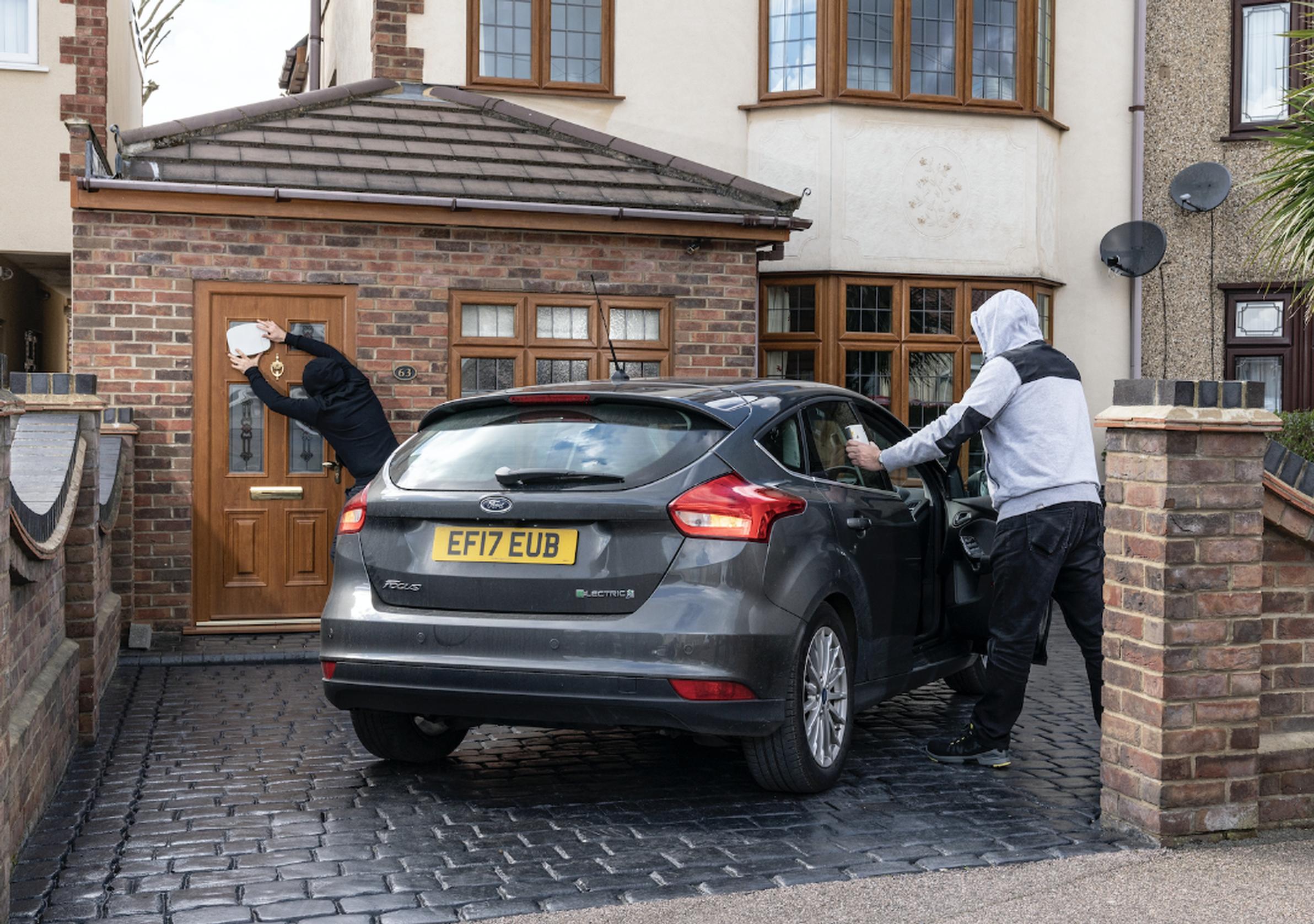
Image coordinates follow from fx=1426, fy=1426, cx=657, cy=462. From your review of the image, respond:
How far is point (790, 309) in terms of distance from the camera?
45.4ft

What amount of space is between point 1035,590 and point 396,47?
9804 mm

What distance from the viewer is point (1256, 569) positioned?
4.84 meters

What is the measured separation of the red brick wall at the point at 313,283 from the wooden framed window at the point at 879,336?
2.76m

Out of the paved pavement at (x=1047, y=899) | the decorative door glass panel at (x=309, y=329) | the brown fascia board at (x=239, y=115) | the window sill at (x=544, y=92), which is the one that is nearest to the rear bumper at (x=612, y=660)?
the paved pavement at (x=1047, y=899)

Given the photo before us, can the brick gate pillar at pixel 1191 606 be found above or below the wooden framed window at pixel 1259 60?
below

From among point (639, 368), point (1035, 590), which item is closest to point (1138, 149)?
point (639, 368)

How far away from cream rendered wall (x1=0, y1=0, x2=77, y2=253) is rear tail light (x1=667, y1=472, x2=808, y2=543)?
41.3 feet

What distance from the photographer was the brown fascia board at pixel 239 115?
10266 mm

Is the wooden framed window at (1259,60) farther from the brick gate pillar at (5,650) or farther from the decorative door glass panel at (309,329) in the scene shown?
the brick gate pillar at (5,650)

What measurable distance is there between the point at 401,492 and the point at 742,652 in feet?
4.81

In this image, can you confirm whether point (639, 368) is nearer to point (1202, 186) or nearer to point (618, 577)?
point (618, 577)

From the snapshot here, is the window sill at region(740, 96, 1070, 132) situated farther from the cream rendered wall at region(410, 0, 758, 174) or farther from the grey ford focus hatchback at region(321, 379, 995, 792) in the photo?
the grey ford focus hatchback at region(321, 379, 995, 792)

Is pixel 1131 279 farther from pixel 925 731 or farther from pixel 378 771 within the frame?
pixel 378 771

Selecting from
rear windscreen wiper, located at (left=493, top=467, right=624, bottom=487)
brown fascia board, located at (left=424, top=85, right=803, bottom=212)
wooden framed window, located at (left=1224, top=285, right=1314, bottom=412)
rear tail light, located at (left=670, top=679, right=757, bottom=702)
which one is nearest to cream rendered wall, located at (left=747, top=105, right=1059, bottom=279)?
brown fascia board, located at (left=424, top=85, right=803, bottom=212)
